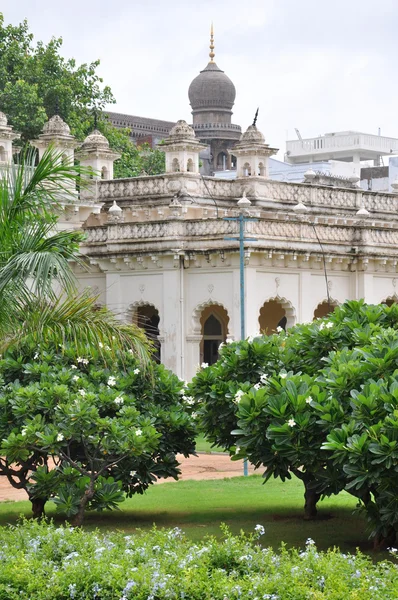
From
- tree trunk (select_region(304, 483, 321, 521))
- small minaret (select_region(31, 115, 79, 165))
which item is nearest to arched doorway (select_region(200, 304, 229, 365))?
small minaret (select_region(31, 115, 79, 165))

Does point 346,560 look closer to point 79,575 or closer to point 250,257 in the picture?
point 79,575

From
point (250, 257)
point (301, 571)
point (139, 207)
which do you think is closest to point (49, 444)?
point (301, 571)

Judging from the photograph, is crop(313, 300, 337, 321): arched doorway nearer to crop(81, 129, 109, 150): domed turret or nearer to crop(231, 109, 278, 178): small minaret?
crop(231, 109, 278, 178): small minaret

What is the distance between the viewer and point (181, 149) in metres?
30.1

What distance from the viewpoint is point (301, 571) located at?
8789mm

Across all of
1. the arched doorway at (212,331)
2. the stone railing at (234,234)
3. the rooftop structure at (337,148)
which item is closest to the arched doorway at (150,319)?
the arched doorway at (212,331)

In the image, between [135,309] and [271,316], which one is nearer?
[135,309]

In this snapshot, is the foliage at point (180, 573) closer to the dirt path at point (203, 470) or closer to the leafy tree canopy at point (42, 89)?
the dirt path at point (203, 470)

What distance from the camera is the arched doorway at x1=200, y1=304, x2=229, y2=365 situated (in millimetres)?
31469

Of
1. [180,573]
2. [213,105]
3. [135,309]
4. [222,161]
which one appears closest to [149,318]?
[135,309]

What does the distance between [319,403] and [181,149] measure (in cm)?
1858

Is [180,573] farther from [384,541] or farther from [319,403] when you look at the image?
[384,541]

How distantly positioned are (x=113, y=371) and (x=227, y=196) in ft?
55.6

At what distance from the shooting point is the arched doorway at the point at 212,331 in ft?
103
